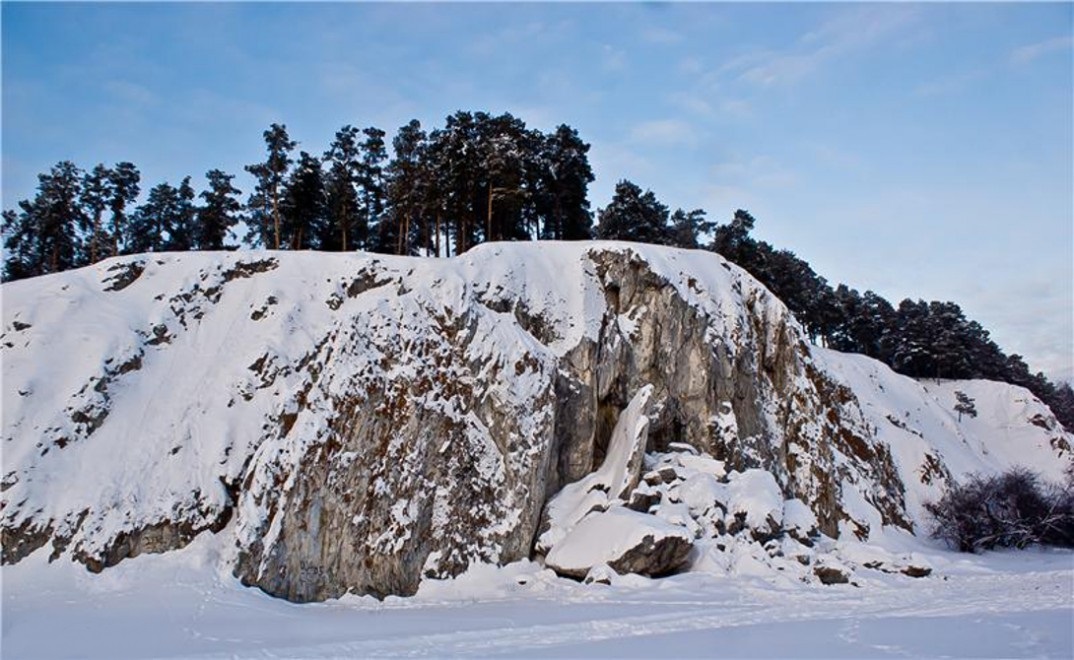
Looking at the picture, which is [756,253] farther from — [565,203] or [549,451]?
[549,451]

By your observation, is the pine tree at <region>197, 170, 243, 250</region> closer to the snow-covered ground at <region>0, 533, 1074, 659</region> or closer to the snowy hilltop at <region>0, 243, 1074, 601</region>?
the snowy hilltop at <region>0, 243, 1074, 601</region>

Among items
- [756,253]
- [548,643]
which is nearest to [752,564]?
[548,643]

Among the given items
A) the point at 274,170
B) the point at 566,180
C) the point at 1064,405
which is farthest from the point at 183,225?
the point at 1064,405

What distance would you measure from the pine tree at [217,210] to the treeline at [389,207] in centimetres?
7

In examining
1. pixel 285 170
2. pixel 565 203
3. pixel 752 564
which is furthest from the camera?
pixel 565 203

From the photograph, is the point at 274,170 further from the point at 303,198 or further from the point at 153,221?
the point at 153,221

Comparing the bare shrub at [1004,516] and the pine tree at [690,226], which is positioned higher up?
the pine tree at [690,226]

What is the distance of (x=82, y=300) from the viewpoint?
24.1m

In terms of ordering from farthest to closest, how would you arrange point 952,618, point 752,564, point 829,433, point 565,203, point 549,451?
point 565,203 < point 829,433 < point 549,451 < point 752,564 < point 952,618

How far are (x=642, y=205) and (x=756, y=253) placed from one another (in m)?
11.1

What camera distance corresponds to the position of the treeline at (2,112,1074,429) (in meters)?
41.4

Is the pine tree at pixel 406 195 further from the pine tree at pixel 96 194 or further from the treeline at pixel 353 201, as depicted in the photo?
the pine tree at pixel 96 194

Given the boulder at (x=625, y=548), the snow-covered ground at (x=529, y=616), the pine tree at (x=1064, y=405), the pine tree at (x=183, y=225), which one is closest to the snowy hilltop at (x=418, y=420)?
the boulder at (x=625, y=548)

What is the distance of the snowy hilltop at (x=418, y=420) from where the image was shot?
1928cm
